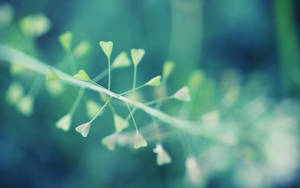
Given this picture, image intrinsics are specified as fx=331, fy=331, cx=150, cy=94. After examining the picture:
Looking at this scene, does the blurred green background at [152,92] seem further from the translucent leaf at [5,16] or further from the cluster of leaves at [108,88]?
the cluster of leaves at [108,88]

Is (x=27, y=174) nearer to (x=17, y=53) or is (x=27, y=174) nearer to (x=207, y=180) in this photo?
(x=17, y=53)

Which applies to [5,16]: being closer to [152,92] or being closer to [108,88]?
[152,92]

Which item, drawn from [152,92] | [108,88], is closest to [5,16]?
[152,92]

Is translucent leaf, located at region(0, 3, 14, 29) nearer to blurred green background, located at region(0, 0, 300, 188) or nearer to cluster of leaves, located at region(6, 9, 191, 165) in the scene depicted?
blurred green background, located at region(0, 0, 300, 188)

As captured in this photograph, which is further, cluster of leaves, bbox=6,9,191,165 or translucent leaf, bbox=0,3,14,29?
translucent leaf, bbox=0,3,14,29

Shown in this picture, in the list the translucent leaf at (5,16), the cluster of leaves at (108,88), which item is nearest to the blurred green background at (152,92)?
the translucent leaf at (5,16)

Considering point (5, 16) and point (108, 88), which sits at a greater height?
point (5, 16)

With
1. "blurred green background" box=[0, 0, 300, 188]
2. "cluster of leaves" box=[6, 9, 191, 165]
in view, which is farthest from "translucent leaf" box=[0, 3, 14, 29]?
"cluster of leaves" box=[6, 9, 191, 165]

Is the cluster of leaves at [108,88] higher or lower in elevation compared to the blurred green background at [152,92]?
lower

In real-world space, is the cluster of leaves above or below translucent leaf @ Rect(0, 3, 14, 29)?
below
